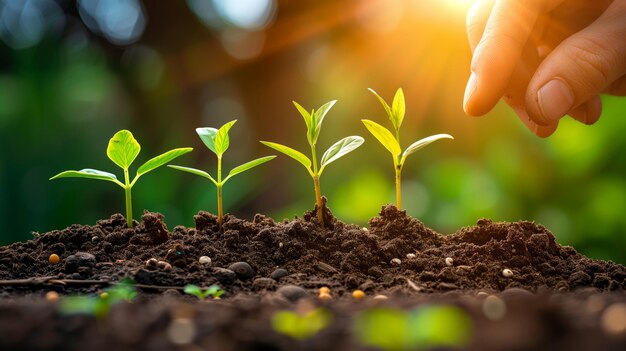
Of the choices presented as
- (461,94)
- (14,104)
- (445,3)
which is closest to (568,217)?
(461,94)

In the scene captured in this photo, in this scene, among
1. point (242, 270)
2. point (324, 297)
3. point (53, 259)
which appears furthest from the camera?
point (53, 259)

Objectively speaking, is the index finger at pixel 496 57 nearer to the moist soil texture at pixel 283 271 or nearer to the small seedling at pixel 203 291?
the moist soil texture at pixel 283 271

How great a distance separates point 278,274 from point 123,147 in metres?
0.56

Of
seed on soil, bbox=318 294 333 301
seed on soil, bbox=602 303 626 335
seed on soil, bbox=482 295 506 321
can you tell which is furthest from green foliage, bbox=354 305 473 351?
seed on soil, bbox=318 294 333 301

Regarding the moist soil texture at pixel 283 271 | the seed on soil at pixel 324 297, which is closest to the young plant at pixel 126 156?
the moist soil texture at pixel 283 271

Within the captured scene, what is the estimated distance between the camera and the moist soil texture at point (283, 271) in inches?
26.4

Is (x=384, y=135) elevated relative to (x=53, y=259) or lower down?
elevated

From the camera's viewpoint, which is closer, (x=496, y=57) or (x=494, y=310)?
(x=494, y=310)

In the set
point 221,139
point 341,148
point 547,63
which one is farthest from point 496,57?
point 221,139

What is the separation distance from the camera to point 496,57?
4.72ft

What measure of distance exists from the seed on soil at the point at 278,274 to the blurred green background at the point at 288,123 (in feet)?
5.06

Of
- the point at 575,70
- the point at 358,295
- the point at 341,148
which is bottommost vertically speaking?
the point at 358,295

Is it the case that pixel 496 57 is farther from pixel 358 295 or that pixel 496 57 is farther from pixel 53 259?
pixel 53 259

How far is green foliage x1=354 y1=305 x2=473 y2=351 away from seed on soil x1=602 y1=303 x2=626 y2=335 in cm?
14
